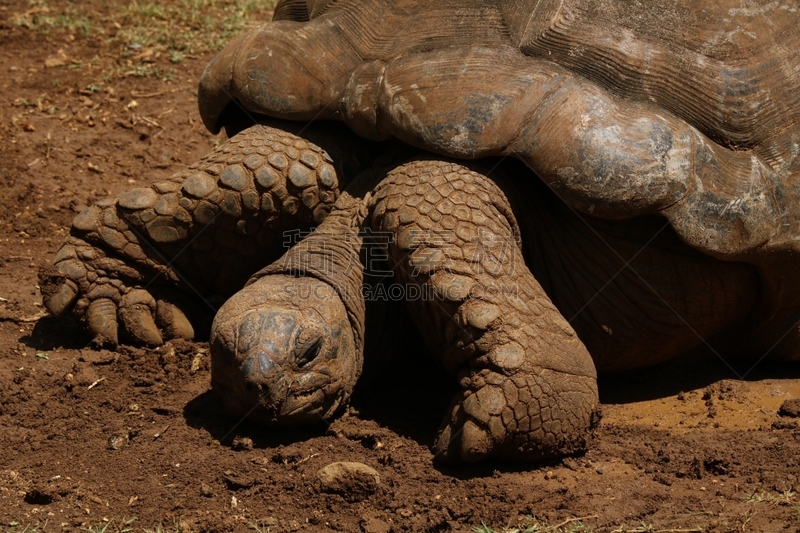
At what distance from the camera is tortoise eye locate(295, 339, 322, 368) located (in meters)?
3.43

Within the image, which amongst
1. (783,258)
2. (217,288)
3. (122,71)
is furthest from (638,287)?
(122,71)

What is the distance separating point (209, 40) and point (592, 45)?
4.30 meters

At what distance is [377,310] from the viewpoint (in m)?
3.80

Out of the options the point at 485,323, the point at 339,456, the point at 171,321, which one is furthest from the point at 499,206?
the point at 171,321

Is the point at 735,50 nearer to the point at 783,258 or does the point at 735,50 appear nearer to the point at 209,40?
the point at 783,258

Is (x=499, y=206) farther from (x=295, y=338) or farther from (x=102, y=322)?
(x=102, y=322)

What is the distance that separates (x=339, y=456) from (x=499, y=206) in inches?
41.1

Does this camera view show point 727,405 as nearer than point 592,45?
No

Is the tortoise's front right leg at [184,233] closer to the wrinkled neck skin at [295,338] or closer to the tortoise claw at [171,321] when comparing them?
the tortoise claw at [171,321]

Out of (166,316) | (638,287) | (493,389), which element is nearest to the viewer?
(493,389)

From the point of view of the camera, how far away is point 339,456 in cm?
347

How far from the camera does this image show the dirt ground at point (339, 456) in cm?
310

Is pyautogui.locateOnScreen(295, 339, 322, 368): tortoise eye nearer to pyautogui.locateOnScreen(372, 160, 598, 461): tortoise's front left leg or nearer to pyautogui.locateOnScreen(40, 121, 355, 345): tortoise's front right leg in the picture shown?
pyautogui.locateOnScreen(372, 160, 598, 461): tortoise's front left leg

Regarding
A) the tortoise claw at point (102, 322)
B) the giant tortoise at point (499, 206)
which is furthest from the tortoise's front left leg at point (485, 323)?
the tortoise claw at point (102, 322)
